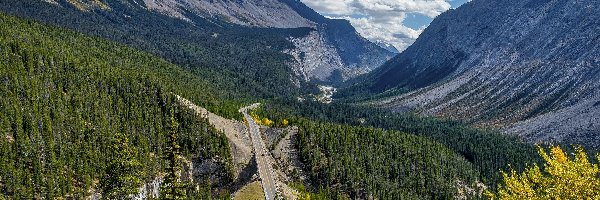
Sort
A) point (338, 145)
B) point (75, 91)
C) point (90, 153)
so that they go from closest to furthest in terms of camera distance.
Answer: point (90, 153), point (75, 91), point (338, 145)

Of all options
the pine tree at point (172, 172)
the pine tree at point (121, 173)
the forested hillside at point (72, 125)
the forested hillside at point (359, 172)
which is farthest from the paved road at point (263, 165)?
the pine tree at point (172, 172)

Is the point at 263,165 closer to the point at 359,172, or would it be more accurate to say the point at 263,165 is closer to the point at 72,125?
the point at 359,172

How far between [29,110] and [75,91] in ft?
99.8

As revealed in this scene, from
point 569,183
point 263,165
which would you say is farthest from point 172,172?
point 263,165

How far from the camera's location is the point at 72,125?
136125 millimetres

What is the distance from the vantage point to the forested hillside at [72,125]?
108 metres

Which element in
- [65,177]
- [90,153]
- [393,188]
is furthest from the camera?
[393,188]

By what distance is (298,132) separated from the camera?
182 metres

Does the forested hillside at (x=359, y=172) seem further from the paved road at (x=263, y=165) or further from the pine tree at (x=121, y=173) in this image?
the pine tree at (x=121, y=173)

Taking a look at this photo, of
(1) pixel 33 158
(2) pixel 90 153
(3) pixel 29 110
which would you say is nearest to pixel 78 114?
(3) pixel 29 110

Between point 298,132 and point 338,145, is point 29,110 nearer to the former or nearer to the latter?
point 298,132

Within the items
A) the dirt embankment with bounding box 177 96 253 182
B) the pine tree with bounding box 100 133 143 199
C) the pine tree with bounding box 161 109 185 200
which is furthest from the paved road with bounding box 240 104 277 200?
the pine tree with bounding box 161 109 185 200

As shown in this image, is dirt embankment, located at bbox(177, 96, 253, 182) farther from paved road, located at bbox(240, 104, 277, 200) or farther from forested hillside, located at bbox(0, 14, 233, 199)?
forested hillside, located at bbox(0, 14, 233, 199)

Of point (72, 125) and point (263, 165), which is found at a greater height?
point (263, 165)
